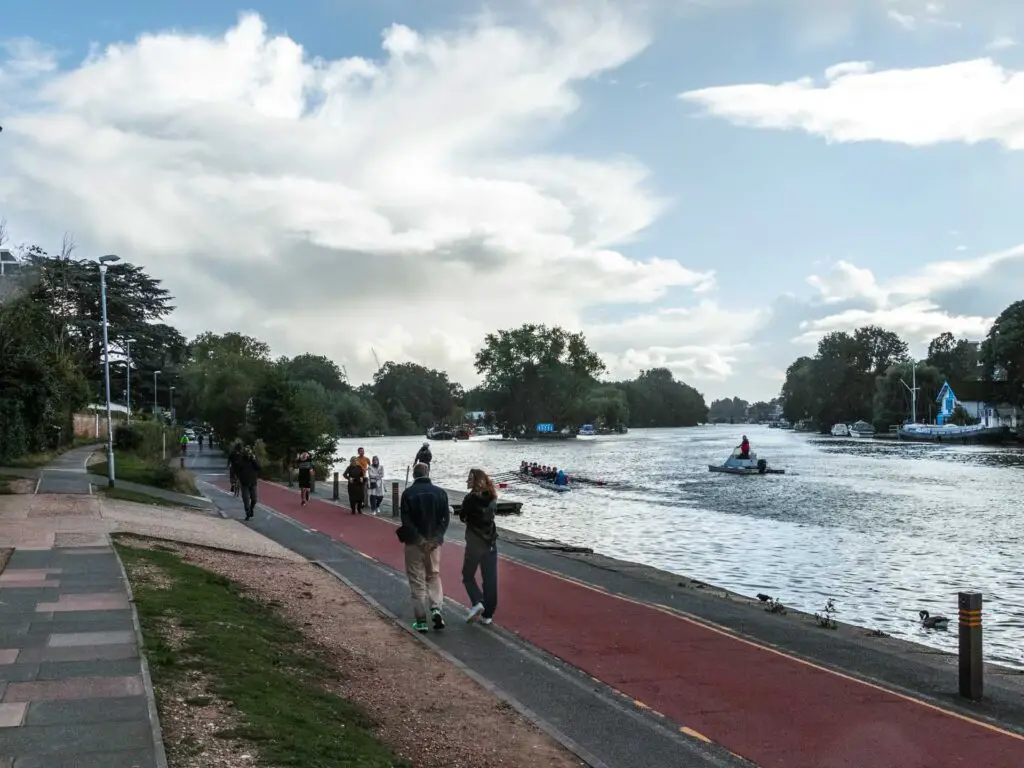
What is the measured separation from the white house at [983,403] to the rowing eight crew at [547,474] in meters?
73.1

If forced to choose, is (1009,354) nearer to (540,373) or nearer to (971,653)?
(540,373)

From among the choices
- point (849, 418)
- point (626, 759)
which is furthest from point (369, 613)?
point (849, 418)

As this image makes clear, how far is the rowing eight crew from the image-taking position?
5077cm

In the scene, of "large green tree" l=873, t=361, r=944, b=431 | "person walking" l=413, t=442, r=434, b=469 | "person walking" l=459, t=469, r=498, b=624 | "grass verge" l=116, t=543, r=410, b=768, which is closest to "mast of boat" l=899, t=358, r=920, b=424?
"large green tree" l=873, t=361, r=944, b=431

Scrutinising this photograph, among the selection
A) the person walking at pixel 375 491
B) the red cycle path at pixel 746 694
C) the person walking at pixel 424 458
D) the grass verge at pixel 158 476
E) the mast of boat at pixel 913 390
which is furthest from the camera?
the mast of boat at pixel 913 390

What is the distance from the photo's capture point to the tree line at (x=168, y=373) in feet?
113

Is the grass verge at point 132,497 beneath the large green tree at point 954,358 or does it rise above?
beneath

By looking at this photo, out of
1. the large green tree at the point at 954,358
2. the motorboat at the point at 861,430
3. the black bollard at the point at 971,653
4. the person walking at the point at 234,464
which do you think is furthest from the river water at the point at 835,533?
the large green tree at the point at 954,358

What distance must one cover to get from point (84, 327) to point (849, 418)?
5248 inches

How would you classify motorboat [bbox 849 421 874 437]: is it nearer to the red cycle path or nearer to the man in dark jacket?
the red cycle path

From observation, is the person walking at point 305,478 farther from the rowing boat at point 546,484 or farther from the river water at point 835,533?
the rowing boat at point 546,484

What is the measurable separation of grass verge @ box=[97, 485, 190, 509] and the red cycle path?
13731 millimetres

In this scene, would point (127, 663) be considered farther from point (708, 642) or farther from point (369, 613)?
point (708, 642)

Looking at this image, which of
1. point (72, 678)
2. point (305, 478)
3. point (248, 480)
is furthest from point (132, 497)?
point (72, 678)
